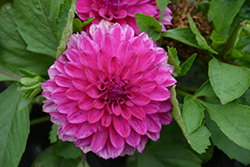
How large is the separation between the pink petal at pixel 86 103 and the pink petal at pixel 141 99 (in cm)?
8

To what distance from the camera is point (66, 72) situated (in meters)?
0.40

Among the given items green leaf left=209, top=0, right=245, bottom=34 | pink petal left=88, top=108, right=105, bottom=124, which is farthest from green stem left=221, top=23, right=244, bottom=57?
pink petal left=88, top=108, right=105, bottom=124

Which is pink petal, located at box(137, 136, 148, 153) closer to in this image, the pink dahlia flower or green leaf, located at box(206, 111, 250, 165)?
the pink dahlia flower

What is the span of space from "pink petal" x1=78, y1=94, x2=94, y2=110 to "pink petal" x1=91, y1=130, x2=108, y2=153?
0.06 metres

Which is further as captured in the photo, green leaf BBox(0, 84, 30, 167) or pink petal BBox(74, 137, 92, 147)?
green leaf BBox(0, 84, 30, 167)

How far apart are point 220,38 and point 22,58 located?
50 cm

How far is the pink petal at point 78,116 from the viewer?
41cm

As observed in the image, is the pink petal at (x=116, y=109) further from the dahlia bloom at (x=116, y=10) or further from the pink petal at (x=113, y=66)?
the dahlia bloom at (x=116, y=10)

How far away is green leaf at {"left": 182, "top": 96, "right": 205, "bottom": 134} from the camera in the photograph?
0.45 m

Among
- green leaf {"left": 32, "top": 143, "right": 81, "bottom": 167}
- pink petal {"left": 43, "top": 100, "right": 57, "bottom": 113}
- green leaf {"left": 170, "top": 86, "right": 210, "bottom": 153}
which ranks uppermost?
pink petal {"left": 43, "top": 100, "right": 57, "bottom": 113}

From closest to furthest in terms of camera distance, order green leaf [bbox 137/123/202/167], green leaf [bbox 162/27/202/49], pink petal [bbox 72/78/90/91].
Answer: pink petal [bbox 72/78/90/91] < green leaf [bbox 162/27/202/49] < green leaf [bbox 137/123/202/167]

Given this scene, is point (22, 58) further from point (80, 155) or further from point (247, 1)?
point (247, 1)

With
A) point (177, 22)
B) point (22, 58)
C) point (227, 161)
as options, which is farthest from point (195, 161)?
point (22, 58)

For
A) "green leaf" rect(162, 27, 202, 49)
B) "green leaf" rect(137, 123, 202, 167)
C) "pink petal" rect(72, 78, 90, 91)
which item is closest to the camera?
"pink petal" rect(72, 78, 90, 91)
